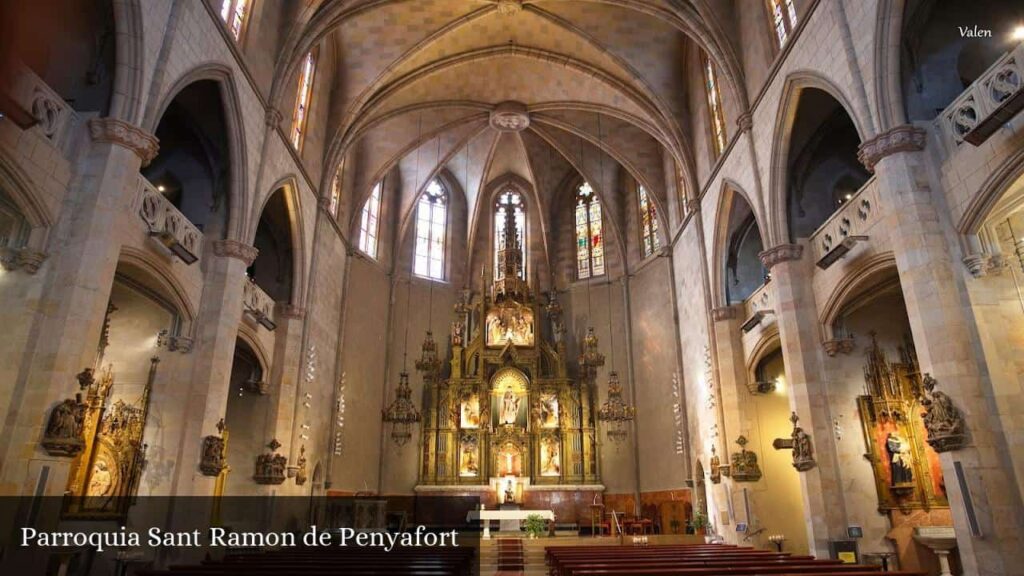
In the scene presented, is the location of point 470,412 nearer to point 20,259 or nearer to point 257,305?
point 257,305

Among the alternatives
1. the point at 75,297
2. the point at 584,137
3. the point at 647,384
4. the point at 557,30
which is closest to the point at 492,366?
the point at 647,384

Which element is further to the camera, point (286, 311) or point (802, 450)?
point (286, 311)

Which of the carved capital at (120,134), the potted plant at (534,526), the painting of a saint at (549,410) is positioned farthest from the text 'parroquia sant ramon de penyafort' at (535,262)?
the potted plant at (534,526)

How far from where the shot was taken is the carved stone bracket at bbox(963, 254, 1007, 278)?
9539mm

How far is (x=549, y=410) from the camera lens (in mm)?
26047

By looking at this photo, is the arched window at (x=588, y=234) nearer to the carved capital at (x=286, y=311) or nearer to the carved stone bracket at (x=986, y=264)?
the carved capital at (x=286, y=311)

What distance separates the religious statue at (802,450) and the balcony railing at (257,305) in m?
12.9

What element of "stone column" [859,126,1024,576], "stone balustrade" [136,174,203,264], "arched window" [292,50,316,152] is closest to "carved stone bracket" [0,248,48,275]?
"stone balustrade" [136,174,203,264]

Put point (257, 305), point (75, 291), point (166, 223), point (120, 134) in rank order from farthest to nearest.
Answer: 1. point (257, 305)
2. point (166, 223)
3. point (120, 134)
4. point (75, 291)

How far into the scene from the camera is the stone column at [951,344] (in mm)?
8641

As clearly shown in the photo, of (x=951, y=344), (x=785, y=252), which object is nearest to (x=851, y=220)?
(x=785, y=252)

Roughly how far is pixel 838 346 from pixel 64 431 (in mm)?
14125

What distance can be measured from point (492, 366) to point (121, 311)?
14.6 m

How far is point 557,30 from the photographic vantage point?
21531 mm
